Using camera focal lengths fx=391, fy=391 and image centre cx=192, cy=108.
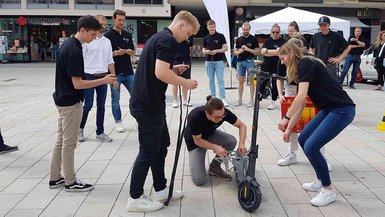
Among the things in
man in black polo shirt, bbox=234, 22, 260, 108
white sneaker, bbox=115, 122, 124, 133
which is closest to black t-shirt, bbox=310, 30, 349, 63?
man in black polo shirt, bbox=234, 22, 260, 108

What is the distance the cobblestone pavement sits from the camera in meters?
3.56

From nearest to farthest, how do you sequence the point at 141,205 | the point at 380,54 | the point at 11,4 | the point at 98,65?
the point at 141,205
the point at 98,65
the point at 380,54
the point at 11,4

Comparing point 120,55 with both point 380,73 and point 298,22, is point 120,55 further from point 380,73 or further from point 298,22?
point 380,73

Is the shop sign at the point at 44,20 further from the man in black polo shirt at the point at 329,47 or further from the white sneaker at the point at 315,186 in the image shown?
the white sneaker at the point at 315,186

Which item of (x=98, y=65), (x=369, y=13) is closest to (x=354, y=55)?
(x=98, y=65)

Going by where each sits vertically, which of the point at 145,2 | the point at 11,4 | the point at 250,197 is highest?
the point at 145,2

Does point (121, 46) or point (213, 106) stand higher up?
point (121, 46)

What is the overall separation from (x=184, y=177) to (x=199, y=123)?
756 mm

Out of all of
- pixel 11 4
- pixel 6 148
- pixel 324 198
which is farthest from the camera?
pixel 11 4

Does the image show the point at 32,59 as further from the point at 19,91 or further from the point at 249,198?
the point at 249,198

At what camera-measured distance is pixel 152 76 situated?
3254mm

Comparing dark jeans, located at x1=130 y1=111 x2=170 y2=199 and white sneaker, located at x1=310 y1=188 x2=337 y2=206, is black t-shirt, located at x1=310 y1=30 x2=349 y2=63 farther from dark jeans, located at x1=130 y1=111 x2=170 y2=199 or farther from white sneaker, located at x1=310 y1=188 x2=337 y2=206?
dark jeans, located at x1=130 y1=111 x2=170 y2=199

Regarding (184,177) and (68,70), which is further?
(184,177)

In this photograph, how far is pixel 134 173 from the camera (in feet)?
11.3
